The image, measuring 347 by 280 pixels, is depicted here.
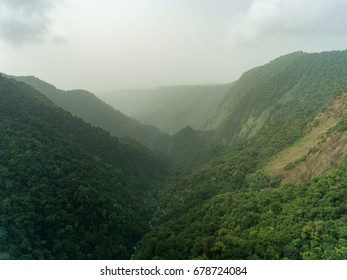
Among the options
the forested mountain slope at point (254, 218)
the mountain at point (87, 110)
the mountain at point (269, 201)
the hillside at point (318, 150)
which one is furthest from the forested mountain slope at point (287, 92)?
the mountain at point (87, 110)

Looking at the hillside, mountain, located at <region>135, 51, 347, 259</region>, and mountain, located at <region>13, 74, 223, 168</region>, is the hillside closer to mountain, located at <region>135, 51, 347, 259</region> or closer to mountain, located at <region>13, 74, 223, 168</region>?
mountain, located at <region>135, 51, 347, 259</region>

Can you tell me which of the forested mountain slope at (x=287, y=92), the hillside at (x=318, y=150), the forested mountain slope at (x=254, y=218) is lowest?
the forested mountain slope at (x=254, y=218)

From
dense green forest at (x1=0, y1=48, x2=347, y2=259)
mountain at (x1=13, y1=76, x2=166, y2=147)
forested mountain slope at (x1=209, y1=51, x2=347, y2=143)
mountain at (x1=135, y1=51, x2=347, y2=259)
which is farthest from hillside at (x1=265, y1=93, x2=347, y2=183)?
mountain at (x1=13, y1=76, x2=166, y2=147)

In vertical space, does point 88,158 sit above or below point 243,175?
above

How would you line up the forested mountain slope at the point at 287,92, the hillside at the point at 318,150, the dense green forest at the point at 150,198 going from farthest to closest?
the forested mountain slope at the point at 287,92, the hillside at the point at 318,150, the dense green forest at the point at 150,198

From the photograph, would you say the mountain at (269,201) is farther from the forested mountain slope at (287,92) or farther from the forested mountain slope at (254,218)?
the forested mountain slope at (287,92)
